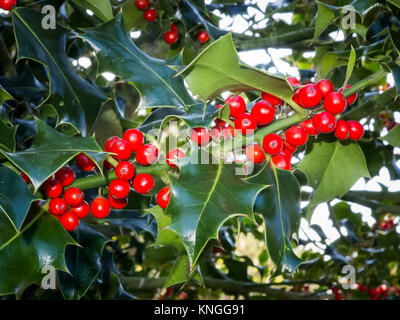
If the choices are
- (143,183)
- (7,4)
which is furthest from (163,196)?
(7,4)

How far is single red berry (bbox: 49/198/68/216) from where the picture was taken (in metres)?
1.06

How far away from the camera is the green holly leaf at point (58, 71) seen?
4.19 ft

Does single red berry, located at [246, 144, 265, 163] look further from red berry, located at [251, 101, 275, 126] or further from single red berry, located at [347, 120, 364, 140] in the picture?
single red berry, located at [347, 120, 364, 140]

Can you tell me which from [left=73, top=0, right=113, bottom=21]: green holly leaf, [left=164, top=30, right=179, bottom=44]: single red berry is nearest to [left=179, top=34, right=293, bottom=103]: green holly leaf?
[left=73, top=0, right=113, bottom=21]: green holly leaf

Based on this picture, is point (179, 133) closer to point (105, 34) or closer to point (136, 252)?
point (105, 34)

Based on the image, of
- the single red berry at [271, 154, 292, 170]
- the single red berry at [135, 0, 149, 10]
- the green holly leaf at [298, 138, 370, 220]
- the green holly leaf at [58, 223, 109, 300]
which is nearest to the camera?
the single red berry at [271, 154, 292, 170]

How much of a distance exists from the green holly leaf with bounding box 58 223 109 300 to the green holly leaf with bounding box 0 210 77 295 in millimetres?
303

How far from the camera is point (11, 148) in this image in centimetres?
107

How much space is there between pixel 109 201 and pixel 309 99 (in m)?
0.54

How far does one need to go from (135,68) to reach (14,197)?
0.47 metres

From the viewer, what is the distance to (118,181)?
1017 mm

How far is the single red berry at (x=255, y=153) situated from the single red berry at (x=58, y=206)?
0.45 m

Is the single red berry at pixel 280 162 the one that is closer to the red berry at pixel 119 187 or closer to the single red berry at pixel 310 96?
the single red berry at pixel 310 96

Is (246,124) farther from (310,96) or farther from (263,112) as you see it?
(310,96)
